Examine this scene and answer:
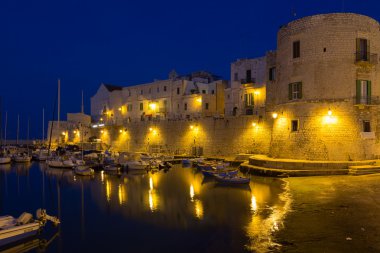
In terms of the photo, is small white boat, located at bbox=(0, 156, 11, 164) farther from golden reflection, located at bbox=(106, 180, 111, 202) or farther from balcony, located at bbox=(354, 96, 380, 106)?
balcony, located at bbox=(354, 96, 380, 106)

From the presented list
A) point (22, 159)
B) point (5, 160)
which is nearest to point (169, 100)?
point (22, 159)

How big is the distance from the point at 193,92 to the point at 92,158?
17.5 metres

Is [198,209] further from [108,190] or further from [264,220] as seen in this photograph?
[108,190]

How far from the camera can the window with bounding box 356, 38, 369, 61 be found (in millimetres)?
22031

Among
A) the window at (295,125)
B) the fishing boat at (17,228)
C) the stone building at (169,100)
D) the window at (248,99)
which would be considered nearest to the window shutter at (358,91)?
the window at (295,125)

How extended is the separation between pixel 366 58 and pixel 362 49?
689 millimetres

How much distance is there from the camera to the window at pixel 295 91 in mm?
23161

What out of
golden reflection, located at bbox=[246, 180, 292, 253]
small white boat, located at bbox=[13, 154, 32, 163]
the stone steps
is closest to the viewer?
golden reflection, located at bbox=[246, 180, 292, 253]

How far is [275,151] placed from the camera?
24.4 m

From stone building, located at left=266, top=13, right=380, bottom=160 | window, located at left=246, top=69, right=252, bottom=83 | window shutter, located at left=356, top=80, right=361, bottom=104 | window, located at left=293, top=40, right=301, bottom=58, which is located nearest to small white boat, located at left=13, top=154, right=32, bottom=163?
window, located at left=246, top=69, right=252, bottom=83

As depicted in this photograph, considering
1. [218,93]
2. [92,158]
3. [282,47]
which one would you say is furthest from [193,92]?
[282,47]

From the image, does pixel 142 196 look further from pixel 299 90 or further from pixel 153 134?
pixel 153 134

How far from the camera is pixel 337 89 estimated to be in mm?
22031

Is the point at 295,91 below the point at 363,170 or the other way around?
the other way around
